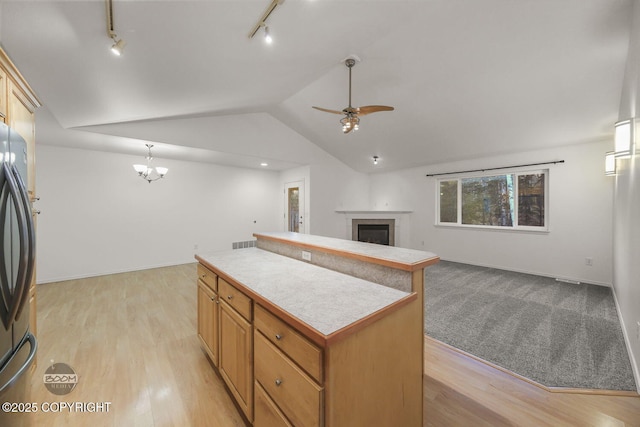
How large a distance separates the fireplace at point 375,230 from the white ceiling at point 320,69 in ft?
8.13

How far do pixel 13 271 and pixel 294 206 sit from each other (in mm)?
5448

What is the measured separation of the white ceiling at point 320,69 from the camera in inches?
63.7

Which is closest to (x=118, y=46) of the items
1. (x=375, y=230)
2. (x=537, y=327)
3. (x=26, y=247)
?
(x=26, y=247)

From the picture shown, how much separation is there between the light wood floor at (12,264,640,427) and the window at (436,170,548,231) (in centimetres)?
385

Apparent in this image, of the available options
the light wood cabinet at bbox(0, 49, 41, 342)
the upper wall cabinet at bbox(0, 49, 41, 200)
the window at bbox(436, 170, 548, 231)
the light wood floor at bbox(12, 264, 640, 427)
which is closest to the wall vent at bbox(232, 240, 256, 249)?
the light wood floor at bbox(12, 264, 640, 427)

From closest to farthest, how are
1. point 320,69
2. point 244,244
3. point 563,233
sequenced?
1. point 320,69
2. point 563,233
3. point 244,244

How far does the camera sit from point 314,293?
1.24 metres

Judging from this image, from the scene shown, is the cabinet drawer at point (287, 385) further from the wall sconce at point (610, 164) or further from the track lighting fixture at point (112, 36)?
the wall sconce at point (610, 164)

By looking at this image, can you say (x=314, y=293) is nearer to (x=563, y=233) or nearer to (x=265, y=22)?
(x=265, y=22)

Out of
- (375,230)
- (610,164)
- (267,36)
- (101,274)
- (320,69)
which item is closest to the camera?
(267,36)

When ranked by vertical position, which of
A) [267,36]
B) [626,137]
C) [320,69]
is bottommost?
[626,137]

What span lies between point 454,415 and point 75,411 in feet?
8.22

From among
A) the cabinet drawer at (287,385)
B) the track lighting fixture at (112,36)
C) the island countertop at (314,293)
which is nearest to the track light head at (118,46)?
the track lighting fixture at (112,36)

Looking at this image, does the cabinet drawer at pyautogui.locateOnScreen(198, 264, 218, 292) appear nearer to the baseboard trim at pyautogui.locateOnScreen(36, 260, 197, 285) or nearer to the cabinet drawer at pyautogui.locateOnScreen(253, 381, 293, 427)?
the cabinet drawer at pyautogui.locateOnScreen(253, 381, 293, 427)
